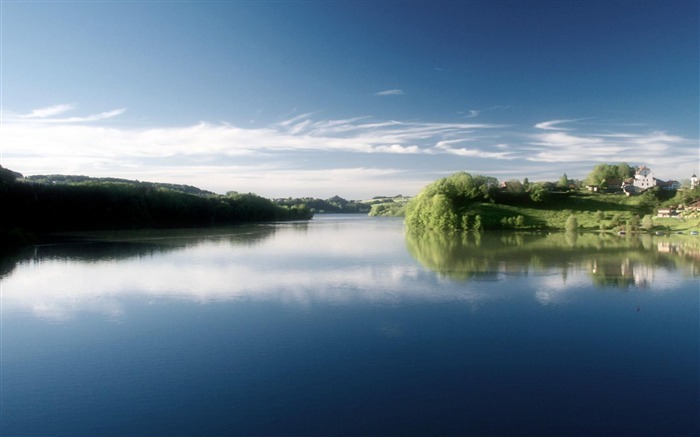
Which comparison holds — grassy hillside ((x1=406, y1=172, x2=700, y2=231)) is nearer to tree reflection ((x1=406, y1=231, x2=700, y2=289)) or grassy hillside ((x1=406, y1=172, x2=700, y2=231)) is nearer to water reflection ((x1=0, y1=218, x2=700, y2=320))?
tree reflection ((x1=406, y1=231, x2=700, y2=289))

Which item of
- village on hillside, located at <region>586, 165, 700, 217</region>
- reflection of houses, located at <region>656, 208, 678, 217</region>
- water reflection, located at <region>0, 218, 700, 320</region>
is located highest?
village on hillside, located at <region>586, 165, 700, 217</region>

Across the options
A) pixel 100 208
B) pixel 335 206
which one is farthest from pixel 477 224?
pixel 335 206

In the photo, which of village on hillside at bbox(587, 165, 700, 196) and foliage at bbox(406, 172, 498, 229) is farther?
village on hillside at bbox(587, 165, 700, 196)

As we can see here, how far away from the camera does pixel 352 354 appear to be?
1116 centimetres

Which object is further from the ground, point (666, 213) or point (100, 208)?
point (100, 208)

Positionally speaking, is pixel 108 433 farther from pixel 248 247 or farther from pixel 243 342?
pixel 248 247

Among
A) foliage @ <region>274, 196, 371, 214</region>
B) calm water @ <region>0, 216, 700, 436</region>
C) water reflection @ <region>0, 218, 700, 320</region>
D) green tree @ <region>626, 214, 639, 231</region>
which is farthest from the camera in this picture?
foliage @ <region>274, 196, 371, 214</region>

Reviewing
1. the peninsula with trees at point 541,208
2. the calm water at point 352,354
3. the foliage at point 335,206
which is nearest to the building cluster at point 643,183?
the peninsula with trees at point 541,208

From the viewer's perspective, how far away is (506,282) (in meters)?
20.9

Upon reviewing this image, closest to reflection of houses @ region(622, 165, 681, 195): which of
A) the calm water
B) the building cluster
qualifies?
the building cluster

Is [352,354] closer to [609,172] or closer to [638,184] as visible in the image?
[638,184]

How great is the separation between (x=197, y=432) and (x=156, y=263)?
22706mm

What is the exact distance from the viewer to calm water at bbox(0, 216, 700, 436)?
802 cm

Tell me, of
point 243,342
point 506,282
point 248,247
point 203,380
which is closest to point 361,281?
point 506,282
